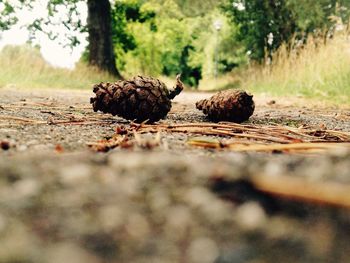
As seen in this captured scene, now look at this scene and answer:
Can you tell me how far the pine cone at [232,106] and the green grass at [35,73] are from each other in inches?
200

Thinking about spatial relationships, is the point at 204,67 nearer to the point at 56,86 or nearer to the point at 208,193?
the point at 56,86

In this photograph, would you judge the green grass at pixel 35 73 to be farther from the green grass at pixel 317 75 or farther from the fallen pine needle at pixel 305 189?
the fallen pine needle at pixel 305 189

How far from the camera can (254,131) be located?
1482 mm

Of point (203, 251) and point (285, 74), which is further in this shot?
point (285, 74)

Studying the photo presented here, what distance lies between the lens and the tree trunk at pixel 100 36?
32.8 ft

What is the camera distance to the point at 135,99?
1.74 m

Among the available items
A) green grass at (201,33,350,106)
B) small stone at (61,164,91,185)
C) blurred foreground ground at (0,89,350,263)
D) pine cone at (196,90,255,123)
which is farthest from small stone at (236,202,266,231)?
green grass at (201,33,350,106)

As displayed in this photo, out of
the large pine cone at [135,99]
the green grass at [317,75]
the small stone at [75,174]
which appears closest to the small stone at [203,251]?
the small stone at [75,174]

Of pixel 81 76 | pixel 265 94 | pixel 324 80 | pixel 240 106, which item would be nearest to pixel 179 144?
pixel 240 106

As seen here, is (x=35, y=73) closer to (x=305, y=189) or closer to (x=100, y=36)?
(x=100, y=36)

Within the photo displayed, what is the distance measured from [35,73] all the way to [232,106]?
6.23 meters

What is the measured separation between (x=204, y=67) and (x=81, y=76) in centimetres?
1476

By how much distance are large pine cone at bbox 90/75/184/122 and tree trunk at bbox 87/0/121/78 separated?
325 inches

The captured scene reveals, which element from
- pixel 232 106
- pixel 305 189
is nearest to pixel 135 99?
pixel 232 106
